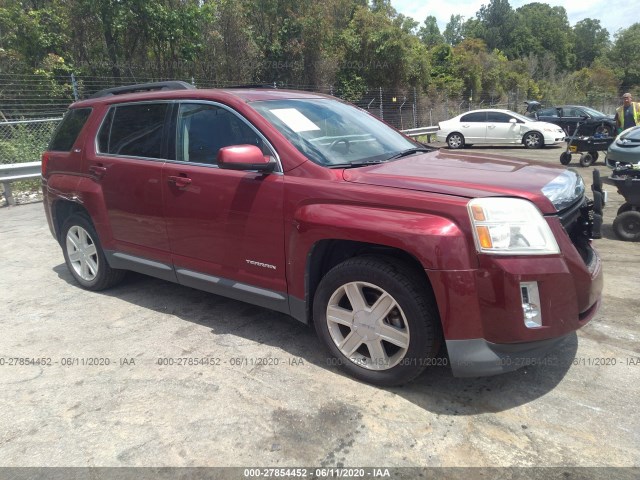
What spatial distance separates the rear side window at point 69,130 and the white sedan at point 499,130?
50.3ft

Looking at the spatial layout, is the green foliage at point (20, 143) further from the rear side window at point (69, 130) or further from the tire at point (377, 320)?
the tire at point (377, 320)

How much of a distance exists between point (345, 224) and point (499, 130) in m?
16.3

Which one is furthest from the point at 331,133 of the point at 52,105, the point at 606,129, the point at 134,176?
the point at 606,129

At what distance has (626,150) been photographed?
23.4 ft

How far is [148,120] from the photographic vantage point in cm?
408

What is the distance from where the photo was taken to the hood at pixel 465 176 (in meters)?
2.62

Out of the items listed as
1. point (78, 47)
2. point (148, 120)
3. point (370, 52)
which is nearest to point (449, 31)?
point (370, 52)

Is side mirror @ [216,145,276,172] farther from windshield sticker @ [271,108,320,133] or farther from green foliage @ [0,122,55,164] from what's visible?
green foliage @ [0,122,55,164]

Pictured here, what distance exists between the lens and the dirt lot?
8.04ft

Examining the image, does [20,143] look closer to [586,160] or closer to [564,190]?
[564,190]

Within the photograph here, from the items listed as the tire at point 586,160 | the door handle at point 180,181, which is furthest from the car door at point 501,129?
the door handle at point 180,181

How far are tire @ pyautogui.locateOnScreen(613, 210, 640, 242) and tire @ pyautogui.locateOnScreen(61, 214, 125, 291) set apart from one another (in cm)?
571

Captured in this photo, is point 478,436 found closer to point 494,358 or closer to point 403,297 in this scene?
point 494,358

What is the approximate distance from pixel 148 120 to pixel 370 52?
978 inches
